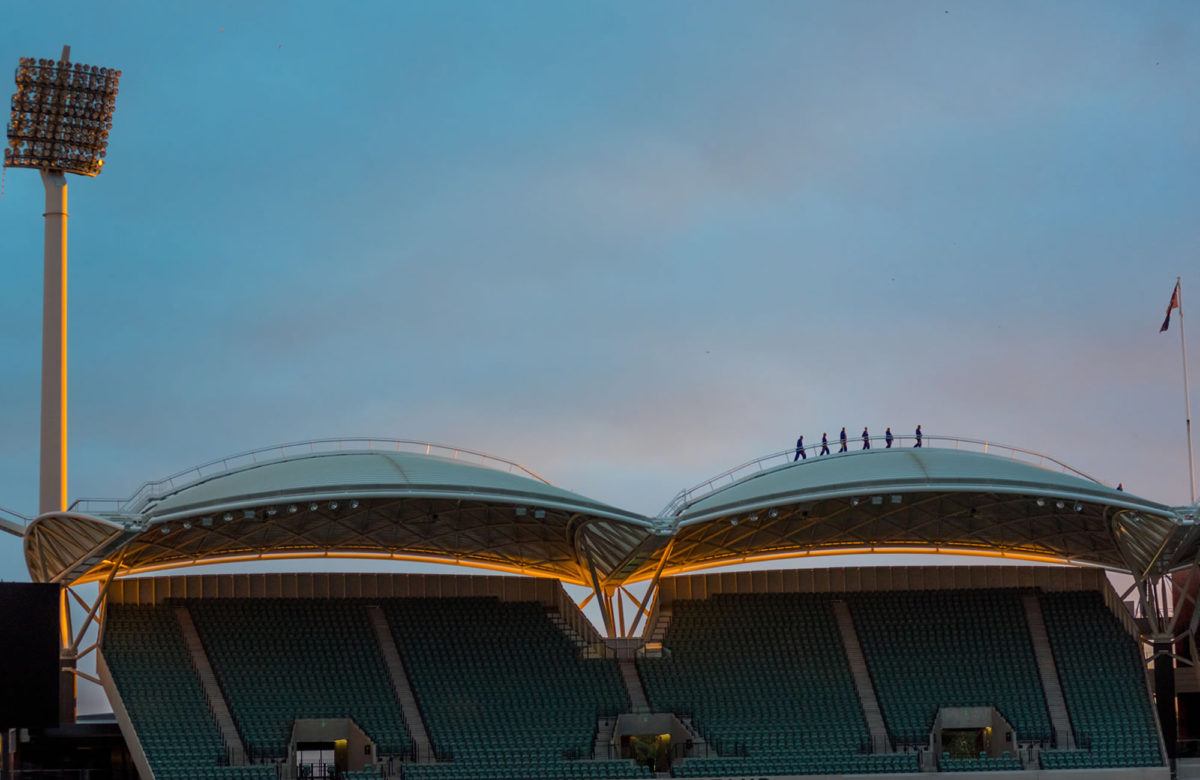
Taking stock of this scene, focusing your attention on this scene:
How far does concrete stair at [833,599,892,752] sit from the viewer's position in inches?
2287

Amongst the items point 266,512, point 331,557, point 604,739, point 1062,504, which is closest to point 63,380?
point 331,557

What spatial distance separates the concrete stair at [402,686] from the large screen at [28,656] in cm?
1402

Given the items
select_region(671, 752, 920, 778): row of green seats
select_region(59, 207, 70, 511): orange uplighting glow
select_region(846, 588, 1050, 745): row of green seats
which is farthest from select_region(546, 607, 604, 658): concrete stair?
select_region(59, 207, 70, 511): orange uplighting glow

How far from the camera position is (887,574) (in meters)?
65.4

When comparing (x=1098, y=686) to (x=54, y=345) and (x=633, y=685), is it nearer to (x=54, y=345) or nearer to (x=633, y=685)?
(x=633, y=685)

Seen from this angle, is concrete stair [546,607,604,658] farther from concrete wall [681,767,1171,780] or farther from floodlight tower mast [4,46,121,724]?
floodlight tower mast [4,46,121,724]

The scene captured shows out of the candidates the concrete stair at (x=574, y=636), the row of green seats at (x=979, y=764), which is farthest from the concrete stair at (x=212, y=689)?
the row of green seats at (x=979, y=764)

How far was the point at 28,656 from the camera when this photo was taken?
151ft

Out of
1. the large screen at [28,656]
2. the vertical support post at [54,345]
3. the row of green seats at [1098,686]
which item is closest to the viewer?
the large screen at [28,656]

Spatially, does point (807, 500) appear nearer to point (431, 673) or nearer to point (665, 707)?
point (665, 707)

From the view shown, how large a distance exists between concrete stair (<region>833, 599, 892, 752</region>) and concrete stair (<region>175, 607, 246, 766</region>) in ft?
69.1

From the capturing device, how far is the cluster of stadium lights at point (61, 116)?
6300cm

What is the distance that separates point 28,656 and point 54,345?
22651mm

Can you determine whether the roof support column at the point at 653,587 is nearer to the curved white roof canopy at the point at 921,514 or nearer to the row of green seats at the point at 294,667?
the curved white roof canopy at the point at 921,514
